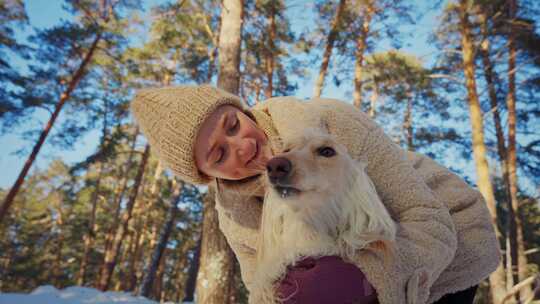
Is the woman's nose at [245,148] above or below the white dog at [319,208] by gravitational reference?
above

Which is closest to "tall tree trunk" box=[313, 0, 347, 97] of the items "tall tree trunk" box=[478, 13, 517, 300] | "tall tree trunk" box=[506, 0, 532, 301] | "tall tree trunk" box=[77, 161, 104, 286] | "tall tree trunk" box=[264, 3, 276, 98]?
"tall tree trunk" box=[264, 3, 276, 98]

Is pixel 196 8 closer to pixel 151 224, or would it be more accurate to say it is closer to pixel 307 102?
pixel 307 102

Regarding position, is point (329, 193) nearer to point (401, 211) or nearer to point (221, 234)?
point (401, 211)

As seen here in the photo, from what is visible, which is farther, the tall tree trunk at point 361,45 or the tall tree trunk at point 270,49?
the tall tree trunk at point 361,45

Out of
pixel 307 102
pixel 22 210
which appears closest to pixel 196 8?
pixel 307 102

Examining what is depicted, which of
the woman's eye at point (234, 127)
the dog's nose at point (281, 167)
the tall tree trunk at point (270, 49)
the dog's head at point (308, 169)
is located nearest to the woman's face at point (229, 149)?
the woman's eye at point (234, 127)

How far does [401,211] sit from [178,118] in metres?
1.18

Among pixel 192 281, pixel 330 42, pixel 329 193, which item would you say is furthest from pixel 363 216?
pixel 192 281

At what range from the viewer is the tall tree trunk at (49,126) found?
40.1 ft

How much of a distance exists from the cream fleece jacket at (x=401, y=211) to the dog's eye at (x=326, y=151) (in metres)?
0.19

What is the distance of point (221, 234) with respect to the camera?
457 centimetres

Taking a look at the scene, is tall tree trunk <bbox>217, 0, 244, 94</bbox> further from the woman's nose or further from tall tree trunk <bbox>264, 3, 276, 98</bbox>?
tall tree trunk <bbox>264, 3, 276, 98</bbox>

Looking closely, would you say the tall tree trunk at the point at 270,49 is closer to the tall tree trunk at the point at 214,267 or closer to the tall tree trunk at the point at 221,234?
the tall tree trunk at the point at 221,234

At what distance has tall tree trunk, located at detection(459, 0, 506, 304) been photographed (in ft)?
23.1
